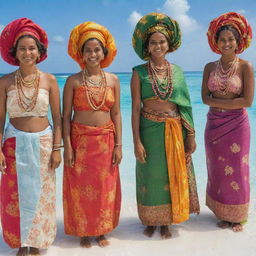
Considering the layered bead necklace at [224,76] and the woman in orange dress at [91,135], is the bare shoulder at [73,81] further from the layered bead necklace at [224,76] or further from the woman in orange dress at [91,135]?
the layered bead necklace at [224,76]

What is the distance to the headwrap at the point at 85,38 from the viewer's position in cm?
347

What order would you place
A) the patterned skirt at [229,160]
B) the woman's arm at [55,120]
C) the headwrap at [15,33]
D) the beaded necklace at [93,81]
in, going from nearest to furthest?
the headwrap at [15,33], the woman's arm at [55,120], the beaded necklace at [93,81], the patterned skirt at [229,160]

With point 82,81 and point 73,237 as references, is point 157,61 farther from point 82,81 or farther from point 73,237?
point 73,237

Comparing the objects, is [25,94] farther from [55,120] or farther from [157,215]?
[157,215]

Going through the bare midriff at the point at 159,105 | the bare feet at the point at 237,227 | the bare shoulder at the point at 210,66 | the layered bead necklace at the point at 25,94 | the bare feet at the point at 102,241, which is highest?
the bare shoulder at the point at 210,66

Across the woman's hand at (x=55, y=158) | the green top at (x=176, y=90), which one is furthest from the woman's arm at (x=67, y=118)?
the green top at (x=176, y=90)

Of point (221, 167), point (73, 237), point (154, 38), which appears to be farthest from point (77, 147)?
point (221, 167)

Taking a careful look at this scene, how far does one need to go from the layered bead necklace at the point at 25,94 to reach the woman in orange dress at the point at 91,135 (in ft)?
1.03

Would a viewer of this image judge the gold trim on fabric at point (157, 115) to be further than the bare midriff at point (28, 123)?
Yes

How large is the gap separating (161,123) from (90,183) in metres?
0.92

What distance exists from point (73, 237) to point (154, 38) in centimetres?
223

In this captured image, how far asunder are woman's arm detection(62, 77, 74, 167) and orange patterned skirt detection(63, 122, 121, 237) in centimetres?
6

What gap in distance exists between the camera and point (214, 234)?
13.0 ft

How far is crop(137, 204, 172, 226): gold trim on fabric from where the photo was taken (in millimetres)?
3834
